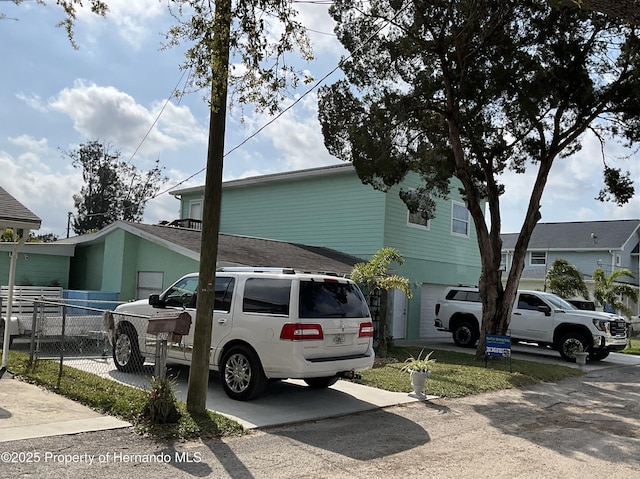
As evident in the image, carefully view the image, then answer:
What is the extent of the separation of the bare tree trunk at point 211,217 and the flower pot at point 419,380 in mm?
3900

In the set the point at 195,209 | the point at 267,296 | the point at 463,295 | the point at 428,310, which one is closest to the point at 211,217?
the point at 267,296

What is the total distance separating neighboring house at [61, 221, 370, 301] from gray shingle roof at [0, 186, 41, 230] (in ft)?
18.2

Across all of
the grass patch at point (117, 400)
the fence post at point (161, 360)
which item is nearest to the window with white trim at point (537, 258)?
the grass patch at point (117, 400)

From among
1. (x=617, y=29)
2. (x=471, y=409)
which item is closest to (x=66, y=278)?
(x=471, y=409)

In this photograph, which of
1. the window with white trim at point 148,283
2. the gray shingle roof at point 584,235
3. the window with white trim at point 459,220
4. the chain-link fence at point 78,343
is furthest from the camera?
the gray shingle roof at point 584,235

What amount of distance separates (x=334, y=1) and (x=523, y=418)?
1161cm

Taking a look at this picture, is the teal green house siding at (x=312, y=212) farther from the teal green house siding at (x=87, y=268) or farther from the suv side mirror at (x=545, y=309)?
the teal green house siding at (x=87, y=268)

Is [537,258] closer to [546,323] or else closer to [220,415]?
[546,323]

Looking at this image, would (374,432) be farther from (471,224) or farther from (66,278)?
(471,224)

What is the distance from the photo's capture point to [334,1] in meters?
15.5

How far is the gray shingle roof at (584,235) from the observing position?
37.6 meters

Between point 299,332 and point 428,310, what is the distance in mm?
14738

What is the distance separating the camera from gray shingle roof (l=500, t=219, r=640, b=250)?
3759 centimetres

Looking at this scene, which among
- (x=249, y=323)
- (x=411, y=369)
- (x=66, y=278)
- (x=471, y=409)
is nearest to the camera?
(x=249, y=323)
